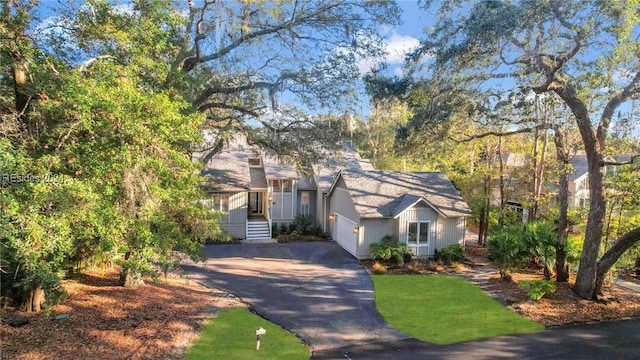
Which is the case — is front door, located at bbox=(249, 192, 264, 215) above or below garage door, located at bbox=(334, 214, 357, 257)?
above

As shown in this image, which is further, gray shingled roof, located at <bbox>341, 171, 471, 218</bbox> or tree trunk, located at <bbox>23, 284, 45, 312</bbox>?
gray shingled roof, located at <bbox>341, 171, 471, 218</bbox>

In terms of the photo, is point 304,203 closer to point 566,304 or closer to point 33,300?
point 566,304

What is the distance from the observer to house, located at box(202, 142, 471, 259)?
19.2 m

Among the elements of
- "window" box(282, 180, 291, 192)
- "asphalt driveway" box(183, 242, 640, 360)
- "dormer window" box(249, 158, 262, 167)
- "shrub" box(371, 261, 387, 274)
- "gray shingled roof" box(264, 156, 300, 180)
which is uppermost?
"dormer window" box(249, 158, 262, 167)

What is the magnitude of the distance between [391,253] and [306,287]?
5270 millimetres

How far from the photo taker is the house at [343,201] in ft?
62.8

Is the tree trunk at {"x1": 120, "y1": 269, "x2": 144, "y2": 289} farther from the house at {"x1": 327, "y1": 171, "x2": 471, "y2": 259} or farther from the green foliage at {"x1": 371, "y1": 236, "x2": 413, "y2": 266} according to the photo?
the green foliage at {"x1": 371, "y1": 236, "x2": 413, "y2": 266}

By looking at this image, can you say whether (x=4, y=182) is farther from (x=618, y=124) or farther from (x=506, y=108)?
(x=618, y=124)

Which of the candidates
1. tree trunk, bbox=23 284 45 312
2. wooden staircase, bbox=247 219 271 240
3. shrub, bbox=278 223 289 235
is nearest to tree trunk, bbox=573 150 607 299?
shrub, bbox=278 223 289 235

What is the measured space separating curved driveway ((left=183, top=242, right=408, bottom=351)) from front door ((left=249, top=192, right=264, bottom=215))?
6.11 m

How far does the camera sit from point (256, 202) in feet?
89.1

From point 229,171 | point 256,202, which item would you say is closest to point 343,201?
point 229,171

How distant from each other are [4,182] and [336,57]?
33.6ft

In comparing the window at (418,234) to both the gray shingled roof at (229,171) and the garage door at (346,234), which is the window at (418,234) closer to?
the garage door at (346,234)
